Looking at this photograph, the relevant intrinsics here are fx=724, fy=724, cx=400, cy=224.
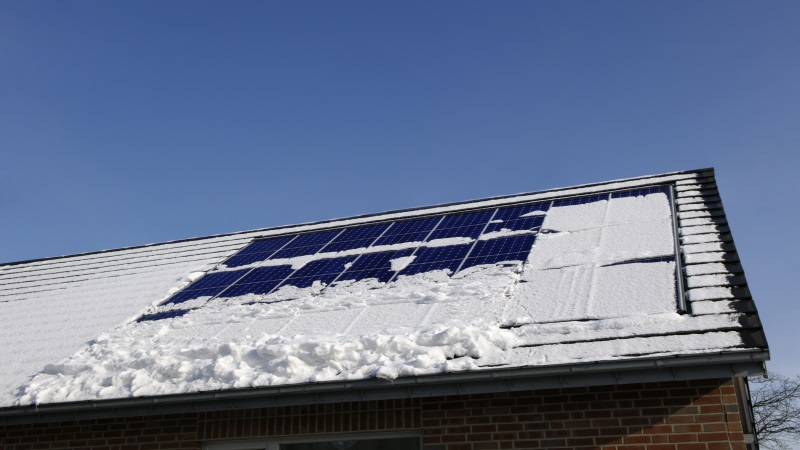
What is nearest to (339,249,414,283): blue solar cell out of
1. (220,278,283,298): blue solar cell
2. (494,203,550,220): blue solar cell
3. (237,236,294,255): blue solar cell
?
(220,278,283,298): blue solar cell

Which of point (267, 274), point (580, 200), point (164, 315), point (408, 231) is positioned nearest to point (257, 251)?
point (267, 274)

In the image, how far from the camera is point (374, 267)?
30.1 ft

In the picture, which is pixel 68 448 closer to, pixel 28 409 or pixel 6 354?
pixel 28 409

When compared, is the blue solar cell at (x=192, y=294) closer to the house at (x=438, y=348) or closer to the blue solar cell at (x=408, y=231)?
the house at (x=438, y=348)

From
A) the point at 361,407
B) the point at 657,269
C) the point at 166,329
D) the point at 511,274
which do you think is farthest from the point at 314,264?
the point at 657,269

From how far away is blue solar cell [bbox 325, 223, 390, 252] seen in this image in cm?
1054

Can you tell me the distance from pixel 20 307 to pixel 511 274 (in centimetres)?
768

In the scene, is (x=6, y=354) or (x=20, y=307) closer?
(x=6, y=354)

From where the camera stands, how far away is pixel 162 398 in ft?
20.5

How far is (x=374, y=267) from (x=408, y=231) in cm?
172

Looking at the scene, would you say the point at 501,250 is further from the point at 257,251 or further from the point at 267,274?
the point at 257,251

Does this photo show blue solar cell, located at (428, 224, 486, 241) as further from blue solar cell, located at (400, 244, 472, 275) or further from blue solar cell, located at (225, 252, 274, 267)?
blue solar cell, located at (225, 252, 274, 267)

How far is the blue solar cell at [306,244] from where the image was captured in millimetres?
10742

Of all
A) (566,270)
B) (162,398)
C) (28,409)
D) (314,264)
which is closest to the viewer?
(162,398)
